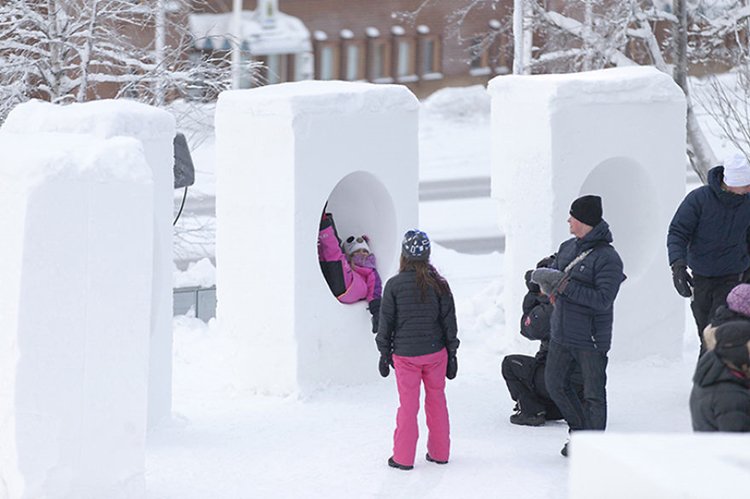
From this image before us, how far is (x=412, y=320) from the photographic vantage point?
7.67 m

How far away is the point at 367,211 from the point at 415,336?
2718 millimetres

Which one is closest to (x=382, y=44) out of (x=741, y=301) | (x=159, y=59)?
(x=159, y=59)

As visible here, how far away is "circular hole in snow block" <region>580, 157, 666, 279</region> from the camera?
34.5ft

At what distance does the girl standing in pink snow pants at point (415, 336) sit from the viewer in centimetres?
766

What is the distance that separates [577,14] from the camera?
16531 mm

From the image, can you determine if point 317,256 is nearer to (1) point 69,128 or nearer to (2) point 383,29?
(1) point 69,128

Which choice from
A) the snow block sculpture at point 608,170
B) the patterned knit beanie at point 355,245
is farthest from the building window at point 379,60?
the patterned knit beanie at point 355,245

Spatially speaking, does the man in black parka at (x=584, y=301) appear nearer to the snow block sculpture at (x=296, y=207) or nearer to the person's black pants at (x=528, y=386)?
the person's black pants at (x=528, y=386)

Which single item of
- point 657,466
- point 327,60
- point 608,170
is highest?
point 327,60

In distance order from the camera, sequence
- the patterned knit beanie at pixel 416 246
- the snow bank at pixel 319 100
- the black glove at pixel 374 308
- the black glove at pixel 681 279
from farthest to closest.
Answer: the black glove at pixel 374 308 < the snow bank at pixel 319 100 < the black glove at pixel 681 279 < the patterned knit beanie at pixel 416 246

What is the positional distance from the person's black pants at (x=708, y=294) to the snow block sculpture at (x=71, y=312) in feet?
11.4

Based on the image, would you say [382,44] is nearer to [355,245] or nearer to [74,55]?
[74,55]

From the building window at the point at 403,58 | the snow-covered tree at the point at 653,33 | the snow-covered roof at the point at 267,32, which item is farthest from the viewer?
the building window at the point at 403,58

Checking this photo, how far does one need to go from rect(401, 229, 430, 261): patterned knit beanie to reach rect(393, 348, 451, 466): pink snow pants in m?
0.52
